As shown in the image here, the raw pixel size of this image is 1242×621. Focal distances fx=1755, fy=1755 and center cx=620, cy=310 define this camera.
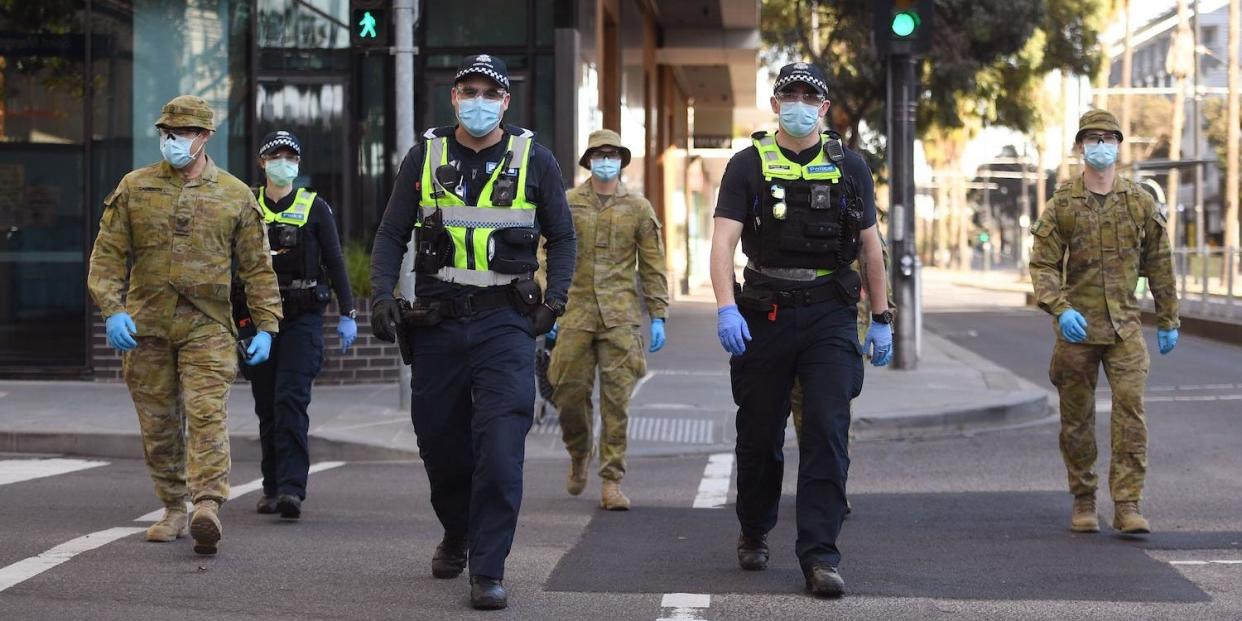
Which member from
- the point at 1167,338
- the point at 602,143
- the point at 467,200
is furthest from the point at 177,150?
the point at 1167,338

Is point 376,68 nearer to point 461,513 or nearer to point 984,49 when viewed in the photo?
point 461,513

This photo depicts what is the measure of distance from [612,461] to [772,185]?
2.84 meters

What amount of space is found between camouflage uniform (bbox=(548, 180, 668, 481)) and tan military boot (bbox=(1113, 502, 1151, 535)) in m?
2.57

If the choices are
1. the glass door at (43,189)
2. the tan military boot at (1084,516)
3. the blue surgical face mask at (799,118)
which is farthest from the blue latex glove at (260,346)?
the glass door at (43,189)

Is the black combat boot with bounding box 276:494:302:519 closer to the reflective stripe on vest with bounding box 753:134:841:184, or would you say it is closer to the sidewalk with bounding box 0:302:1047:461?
the reflective stripe on vest with bounding box 753:134:841:184

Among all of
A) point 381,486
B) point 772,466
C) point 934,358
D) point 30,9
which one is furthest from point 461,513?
point 934,358

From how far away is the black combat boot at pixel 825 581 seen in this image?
6.33m

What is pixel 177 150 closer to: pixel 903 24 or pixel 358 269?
pixel 358 269

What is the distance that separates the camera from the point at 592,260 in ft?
30.8

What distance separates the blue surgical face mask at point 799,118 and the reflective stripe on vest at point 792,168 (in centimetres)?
9

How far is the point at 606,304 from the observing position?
Answer: 9.30 meters

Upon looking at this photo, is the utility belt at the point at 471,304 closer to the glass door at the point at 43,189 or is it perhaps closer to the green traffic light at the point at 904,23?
the green traffic light at the point at 904,23

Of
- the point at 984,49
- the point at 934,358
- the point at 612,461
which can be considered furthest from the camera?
the point at 984,49

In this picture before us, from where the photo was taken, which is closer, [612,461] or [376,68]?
[612,461]
